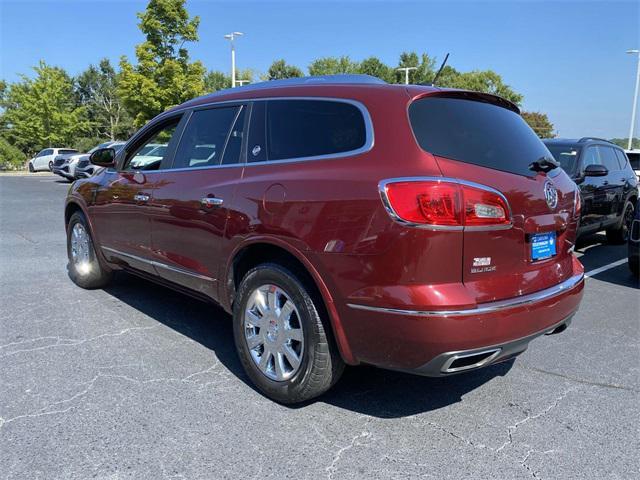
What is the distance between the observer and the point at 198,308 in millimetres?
5051

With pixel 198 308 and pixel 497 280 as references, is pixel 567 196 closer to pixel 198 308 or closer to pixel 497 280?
pixel 497 280

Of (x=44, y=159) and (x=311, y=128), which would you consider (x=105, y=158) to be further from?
(x=44, y=159)

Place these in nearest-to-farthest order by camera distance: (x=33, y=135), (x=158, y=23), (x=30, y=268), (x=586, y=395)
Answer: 1. (x=586, y=395)
2. (x=30, y=268)
3. (x=158, y=23)
4. (x=33, y=135)

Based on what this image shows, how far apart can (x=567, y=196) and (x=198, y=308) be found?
3.37 meters

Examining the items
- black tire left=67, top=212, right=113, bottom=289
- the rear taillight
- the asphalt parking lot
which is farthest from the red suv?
black tire left=67, top=212, right=113, bottom=289

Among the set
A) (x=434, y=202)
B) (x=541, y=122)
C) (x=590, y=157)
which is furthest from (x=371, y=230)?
(x=541, y=122)

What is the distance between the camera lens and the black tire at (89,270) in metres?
5.43

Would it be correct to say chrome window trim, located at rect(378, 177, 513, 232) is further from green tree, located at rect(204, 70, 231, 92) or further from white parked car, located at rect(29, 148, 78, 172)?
green tree, located at rect(204, 70, 231, 92)

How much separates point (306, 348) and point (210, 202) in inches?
48.6

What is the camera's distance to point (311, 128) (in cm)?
315

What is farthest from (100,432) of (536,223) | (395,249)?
(536,223)

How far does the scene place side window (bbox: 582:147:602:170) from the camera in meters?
7.77

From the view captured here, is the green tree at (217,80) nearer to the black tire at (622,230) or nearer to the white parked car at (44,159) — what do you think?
the white parked car at (44,159)

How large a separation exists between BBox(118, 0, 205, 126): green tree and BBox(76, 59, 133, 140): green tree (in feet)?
129
